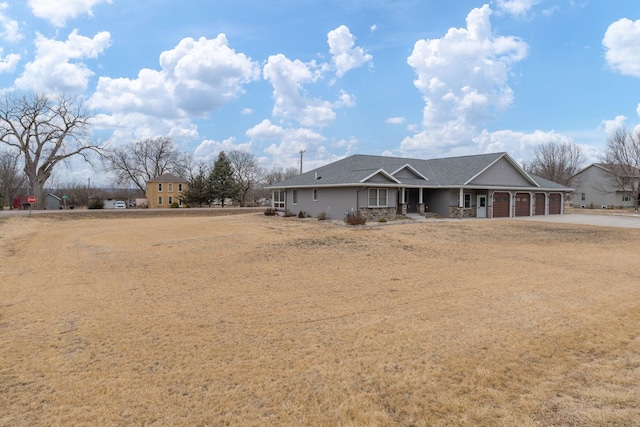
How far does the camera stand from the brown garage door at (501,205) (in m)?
30.4

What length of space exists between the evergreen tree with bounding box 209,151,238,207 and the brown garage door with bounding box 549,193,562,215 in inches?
1482

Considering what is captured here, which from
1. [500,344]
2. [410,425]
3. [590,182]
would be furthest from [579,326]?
[590,182]

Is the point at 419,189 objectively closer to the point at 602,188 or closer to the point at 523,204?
the point at 523,204

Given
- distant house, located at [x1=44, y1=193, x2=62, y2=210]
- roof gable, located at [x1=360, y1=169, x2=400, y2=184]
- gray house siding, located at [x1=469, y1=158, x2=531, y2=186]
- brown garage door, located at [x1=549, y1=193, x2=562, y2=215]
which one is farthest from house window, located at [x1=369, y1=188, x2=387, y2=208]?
distant house, located at [x1=44, y1=193, x2=62, y2=210]

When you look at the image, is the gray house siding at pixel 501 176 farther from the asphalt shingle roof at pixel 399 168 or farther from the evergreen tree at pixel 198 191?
the evergreen tree at pixel 198 191

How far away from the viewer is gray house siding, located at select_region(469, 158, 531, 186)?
1177 inches

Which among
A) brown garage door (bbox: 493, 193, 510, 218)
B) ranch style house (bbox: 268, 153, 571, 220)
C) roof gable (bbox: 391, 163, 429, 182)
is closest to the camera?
ranch style house (bbox: 268, 153, 571, 220)

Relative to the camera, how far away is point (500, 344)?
207 inches

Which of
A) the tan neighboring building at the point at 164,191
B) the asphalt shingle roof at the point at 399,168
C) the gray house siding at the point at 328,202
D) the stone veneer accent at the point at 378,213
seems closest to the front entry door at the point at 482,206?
the asphalt shingle roof at the point at 399,168

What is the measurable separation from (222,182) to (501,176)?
3539 cm

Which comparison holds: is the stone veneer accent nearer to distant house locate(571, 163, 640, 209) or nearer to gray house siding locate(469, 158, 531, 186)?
gray house siding locate(469, 158, 531, 186)

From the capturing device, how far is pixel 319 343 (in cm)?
534

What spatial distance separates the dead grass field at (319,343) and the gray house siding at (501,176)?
1901 centimetres

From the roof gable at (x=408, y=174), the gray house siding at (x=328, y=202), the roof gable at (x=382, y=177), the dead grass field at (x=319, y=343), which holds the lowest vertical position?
the dead grass field at (x=319, y=343)
